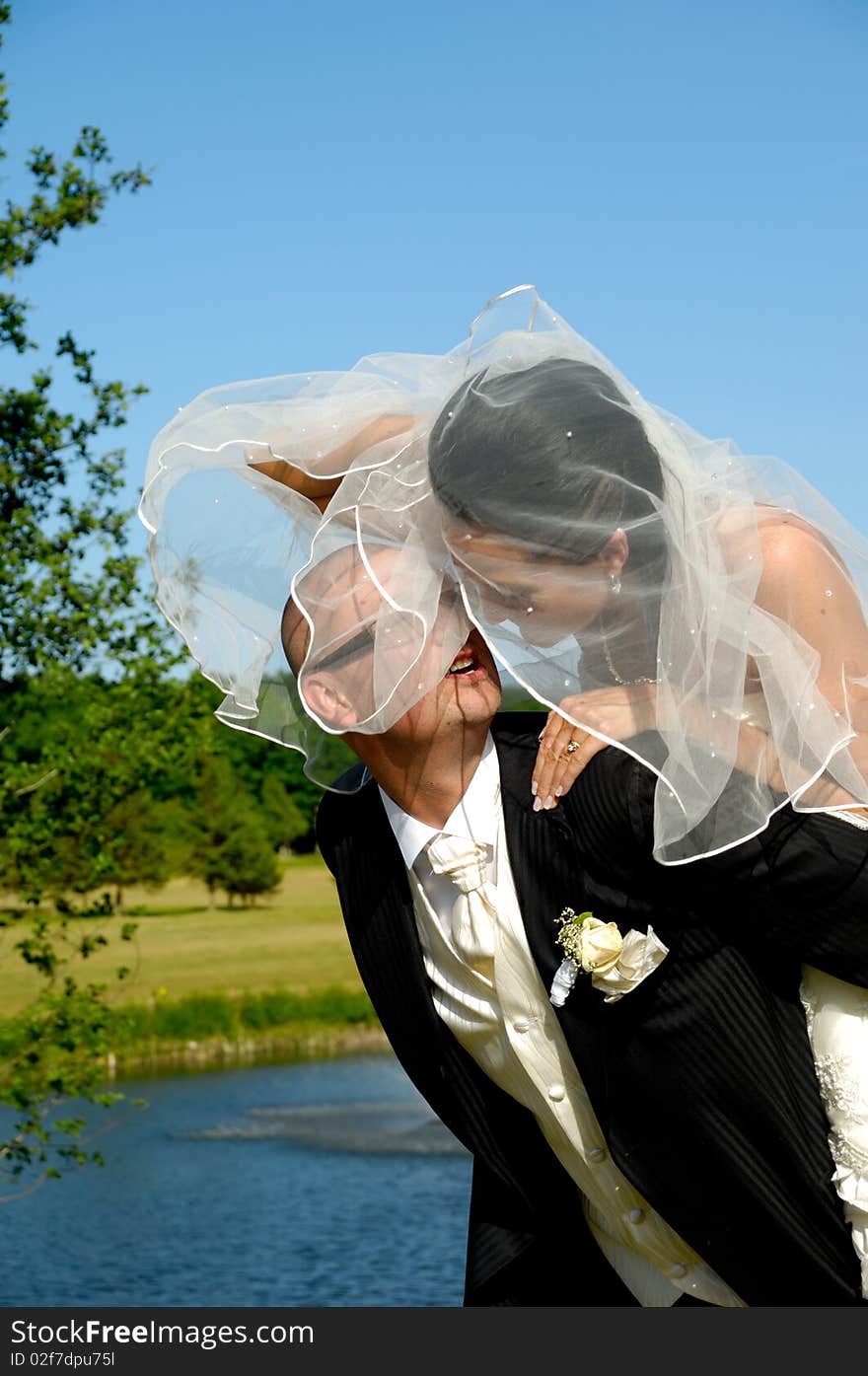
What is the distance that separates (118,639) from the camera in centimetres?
865

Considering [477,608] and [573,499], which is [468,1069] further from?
[573,499]

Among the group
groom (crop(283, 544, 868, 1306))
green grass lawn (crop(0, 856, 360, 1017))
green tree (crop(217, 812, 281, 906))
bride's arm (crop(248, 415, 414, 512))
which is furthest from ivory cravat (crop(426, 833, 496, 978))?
green tree (crop(217, 812, 281, 906))

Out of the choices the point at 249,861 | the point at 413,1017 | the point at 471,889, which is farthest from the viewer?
the point at 249,861

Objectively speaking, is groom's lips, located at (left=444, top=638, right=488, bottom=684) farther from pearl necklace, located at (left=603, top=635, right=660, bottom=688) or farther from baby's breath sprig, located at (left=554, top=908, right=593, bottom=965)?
baby's breath sprig, located at (left=554, top=908, right=593, bottom=965)

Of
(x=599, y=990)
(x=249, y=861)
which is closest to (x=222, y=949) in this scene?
(x=249, y=861)

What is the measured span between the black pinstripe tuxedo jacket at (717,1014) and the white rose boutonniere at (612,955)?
0.03 m

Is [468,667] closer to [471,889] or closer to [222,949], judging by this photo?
[471,889]

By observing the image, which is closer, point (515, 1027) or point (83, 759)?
point (515, 1027)

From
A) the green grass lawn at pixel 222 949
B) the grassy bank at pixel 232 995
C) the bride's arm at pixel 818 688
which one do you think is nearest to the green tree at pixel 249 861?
the green grass lawn at pixel 222 949

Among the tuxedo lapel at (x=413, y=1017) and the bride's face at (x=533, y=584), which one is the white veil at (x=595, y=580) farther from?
the tuxedo lapel at (x=413, y=1017)

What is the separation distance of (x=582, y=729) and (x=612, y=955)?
35cm

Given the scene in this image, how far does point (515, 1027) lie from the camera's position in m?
2.45

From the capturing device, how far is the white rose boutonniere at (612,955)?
87.6 inches

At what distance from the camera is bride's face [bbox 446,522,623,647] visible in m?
2.31
